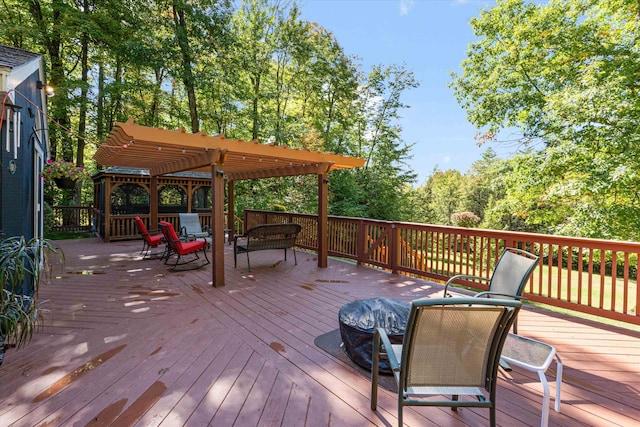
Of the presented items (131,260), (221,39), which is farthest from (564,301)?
(221,39)

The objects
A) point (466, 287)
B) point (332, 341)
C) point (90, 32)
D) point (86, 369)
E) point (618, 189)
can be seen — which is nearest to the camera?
point (86, 369)

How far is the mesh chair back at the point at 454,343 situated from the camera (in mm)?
1365

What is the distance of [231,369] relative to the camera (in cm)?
226

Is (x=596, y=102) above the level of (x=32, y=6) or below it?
below

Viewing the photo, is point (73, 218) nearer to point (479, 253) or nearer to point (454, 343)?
point (479, 253)

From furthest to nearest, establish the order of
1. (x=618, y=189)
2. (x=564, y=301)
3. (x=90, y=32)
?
1. (x=90, y=32)
2. (x=618, y=189)
3. (x=564, y=301)

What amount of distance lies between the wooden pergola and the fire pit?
8.94 ft

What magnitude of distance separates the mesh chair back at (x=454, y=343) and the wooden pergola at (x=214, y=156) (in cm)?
367

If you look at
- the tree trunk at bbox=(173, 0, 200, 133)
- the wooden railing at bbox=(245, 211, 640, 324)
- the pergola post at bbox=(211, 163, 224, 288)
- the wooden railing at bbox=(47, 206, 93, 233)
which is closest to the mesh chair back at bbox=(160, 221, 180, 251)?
the pergola post at bbox=(211, 163, 224, 288)

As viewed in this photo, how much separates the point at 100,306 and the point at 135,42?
10.9 meters

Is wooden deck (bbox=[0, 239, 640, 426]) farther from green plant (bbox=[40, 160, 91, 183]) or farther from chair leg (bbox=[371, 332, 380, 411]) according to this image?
green plant (bbox=[40, 160, 91, 183])

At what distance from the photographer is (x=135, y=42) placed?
412 inches

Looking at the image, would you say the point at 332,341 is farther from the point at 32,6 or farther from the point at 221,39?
the point at 32,6

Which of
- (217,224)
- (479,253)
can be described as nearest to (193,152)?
(217,224)
